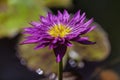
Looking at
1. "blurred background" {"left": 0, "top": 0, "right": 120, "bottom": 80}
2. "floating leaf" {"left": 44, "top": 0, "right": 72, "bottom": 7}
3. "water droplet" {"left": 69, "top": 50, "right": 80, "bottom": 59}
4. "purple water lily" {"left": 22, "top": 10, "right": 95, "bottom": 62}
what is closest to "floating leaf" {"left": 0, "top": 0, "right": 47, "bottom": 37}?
"blurred background" {"left": 0, "top": 0, "right": 120, "bottom": 80}

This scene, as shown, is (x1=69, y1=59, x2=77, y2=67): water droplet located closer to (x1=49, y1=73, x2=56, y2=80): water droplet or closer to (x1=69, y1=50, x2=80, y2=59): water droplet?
(x1=69, y1=50, x2=80, y2=59): water droplet

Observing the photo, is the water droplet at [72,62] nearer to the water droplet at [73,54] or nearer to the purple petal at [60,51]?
the water droplet at [73,54]

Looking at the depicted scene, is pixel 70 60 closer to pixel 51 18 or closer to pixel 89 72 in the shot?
pixel 89 72

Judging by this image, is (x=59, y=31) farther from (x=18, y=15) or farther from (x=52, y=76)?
(x=18, y=15)

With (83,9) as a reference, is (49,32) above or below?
below

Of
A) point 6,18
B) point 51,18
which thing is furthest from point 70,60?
point 51,18

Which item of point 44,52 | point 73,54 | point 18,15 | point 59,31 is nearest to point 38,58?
point 44,52
